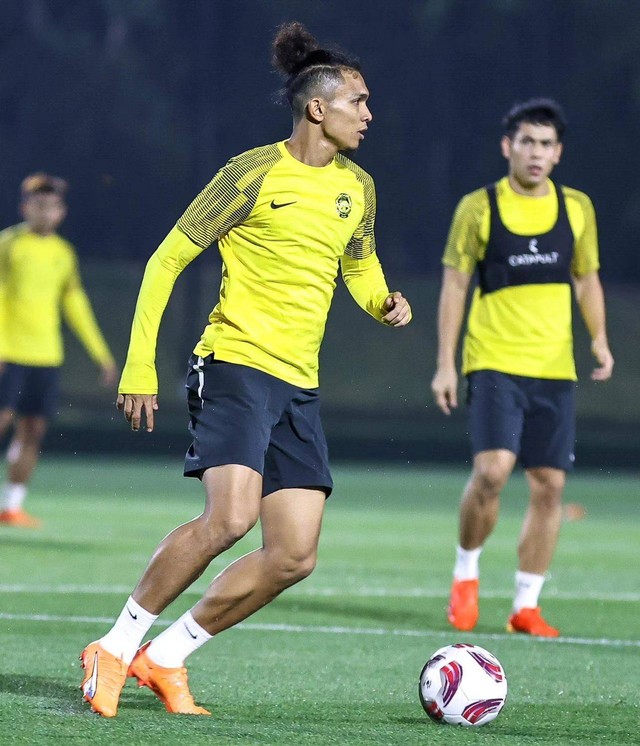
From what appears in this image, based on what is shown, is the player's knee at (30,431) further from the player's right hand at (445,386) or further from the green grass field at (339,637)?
the player's right hand at (445,386)

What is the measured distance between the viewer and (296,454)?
5.12 metres

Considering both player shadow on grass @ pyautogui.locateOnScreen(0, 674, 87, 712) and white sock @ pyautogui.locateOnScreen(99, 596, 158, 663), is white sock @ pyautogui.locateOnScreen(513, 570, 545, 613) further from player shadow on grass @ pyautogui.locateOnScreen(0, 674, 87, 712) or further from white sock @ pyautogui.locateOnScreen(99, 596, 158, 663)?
white sock @ pyautogui.locateOnScreen(99, 596, 158, 663)

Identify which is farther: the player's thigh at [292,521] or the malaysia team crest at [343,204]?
the malaysia team crest at [343,204]

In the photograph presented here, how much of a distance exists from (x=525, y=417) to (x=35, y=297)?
6059 mm

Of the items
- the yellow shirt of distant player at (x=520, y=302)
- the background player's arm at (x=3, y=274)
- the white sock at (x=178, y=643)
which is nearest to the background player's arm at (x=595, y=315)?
the yellow shirt of distant player at (x=520, y=302)

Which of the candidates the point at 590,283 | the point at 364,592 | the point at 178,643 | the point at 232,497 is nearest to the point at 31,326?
the point at 364,592

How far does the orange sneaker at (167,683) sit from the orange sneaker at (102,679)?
92mm

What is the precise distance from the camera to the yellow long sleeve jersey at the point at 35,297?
12492 millimetres

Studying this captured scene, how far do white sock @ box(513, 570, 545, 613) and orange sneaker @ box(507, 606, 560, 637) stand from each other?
3 centimetres

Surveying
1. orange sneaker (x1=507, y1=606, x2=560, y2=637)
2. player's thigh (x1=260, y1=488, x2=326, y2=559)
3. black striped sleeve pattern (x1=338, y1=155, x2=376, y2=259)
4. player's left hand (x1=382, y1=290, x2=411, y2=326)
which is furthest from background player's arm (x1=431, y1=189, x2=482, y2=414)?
player's thigh (x1=260, y1=488, x2=326, y2=559)

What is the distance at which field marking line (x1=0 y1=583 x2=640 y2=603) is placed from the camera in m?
8.36

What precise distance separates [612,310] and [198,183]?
6.80 m

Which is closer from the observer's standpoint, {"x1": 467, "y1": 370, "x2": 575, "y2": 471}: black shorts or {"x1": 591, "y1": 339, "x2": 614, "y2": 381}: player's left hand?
{"x1": 467, "y1": 370, "x2": 575, "y2": 471}: black shorts

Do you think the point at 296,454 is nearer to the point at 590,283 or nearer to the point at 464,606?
the point at 464,606
